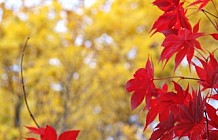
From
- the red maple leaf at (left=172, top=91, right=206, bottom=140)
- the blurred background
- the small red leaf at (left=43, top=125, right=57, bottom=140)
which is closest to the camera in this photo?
the red maple leaf at (left=172, top=91, right=206, bottom=140)

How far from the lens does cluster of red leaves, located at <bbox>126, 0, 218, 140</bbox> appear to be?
0.64m

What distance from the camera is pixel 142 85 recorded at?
28.8 inches

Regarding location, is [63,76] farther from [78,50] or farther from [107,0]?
[107,0]

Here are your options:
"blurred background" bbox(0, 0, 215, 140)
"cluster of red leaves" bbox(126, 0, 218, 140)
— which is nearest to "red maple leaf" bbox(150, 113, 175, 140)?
"cluster of red leaves" bbox(126, 0, 218, 140)

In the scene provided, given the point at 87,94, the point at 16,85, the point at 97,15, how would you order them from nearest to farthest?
the point at 16,85
the point at 97,15
the point at 87,94

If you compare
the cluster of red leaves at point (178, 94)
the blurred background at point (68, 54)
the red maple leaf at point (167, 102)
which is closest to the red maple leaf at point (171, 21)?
the cluster of red leaves at point (178, 94)

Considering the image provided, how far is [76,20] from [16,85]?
92 cm

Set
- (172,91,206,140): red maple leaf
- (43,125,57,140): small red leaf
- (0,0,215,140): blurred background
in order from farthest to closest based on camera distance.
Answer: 1. (0,0,215,140): blurred background
2. (43,125,57,140): small red leaf
3. (172,91,206,140): red maple leaf

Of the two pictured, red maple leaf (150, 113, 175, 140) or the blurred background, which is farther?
the blurred background

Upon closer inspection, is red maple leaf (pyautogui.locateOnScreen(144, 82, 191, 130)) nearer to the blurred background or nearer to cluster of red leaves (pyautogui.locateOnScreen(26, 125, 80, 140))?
cluster of red leaves (pyautogui.locateOnScreen(26, 125, 80, 140))

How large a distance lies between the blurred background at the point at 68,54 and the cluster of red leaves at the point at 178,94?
302 centimetres

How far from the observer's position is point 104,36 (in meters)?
4.49

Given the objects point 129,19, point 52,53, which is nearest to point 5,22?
point 52,53

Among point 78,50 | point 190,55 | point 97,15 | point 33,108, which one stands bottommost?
point 190,55
